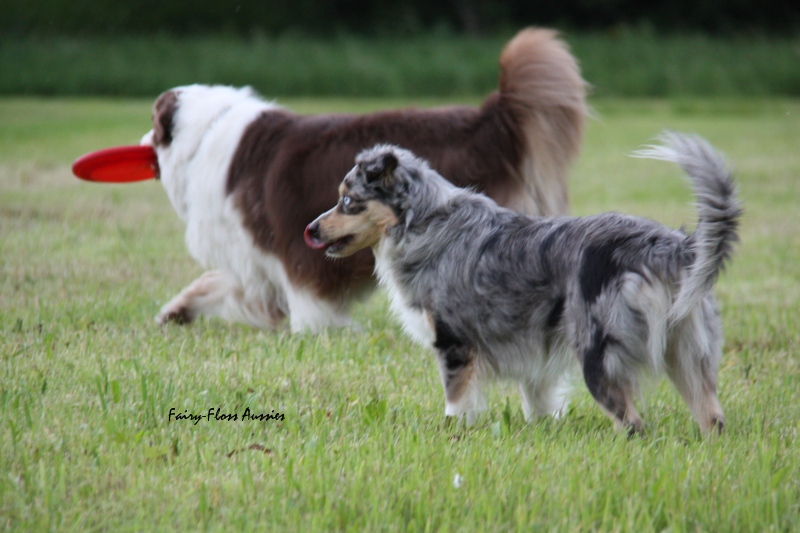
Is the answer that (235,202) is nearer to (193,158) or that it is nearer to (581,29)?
(193,158)

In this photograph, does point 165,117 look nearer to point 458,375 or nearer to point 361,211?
point 361,211

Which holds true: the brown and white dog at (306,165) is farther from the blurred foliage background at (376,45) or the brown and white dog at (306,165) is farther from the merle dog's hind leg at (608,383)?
the blurred foliage background at (376,45)

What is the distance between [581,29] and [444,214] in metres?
29.6

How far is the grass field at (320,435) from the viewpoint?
9.73 ft

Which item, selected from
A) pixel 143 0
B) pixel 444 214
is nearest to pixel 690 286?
pixel 444 214

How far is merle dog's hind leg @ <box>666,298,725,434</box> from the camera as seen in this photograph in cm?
358

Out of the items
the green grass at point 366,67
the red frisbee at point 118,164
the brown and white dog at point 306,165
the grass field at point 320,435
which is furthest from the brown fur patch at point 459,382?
the green grass at point 366,67

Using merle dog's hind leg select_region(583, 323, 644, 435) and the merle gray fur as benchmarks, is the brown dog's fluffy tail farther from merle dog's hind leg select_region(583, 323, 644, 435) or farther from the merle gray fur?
merle dog's hind leg select_region(583, 323, 644, 435)

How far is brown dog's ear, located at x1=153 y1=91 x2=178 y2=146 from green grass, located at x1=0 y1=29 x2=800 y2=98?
16866 millimetres

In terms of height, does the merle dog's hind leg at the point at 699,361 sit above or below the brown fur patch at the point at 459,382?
above

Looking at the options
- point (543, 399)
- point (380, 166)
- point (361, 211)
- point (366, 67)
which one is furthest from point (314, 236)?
point (366, 67)

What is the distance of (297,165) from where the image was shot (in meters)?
5.66

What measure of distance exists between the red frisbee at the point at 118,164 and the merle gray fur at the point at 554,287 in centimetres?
263

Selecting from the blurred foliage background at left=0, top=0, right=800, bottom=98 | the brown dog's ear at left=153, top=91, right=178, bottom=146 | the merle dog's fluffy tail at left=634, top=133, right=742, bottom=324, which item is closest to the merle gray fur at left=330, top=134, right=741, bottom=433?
the merle dog's fluffy tail at left=634, top=133, right=742, bottom=324
